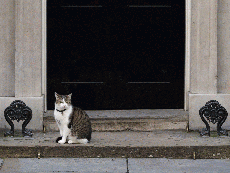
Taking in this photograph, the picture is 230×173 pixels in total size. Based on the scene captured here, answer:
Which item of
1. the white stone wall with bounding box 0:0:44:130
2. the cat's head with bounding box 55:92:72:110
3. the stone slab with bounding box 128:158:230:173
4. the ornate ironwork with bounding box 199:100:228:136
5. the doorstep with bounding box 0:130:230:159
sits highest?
the white stone wall with bounding box 0:0:44:130

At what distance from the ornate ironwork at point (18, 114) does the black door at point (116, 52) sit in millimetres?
1222

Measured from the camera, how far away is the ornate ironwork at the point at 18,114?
872cm

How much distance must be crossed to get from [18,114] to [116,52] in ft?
7.47

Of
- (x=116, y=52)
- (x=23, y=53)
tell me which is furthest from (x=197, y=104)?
(x=23, y=53)

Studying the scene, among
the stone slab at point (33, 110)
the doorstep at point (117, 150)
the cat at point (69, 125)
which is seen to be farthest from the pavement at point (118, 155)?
the stone slab at point (33, 110)

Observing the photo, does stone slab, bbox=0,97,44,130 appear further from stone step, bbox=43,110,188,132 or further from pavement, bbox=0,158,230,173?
pavement, bbox=0,158,230,173

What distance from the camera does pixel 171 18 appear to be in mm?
9969

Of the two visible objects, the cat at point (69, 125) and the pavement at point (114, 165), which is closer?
the pavement at point (114, 165)

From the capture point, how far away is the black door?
32.5ft

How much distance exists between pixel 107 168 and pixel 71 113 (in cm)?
126

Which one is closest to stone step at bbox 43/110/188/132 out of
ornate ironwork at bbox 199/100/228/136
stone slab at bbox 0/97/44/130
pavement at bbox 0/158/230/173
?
stone slab at bbox 0/97/44/130

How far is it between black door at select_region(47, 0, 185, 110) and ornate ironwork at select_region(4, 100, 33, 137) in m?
1.22

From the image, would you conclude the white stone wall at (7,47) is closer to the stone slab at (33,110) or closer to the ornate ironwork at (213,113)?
the stone slab at (33,110)

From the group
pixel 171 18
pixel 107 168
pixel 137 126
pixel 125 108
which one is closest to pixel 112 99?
pixel 125 108
